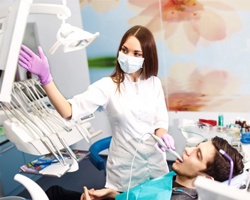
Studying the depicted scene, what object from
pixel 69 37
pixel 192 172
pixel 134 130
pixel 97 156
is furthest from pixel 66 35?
pixel 97 156

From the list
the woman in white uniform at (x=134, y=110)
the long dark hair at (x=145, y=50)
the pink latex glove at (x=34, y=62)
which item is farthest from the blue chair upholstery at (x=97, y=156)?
the pink latex glove at (x=34, y=62)

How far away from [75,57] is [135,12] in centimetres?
90

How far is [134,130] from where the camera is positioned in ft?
5.36

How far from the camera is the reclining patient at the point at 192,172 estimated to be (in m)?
1.32

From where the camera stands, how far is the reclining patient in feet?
4.34

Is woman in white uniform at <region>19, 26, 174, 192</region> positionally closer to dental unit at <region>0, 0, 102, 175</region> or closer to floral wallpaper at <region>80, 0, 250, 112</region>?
dental unit at <region>0, 0, 102, 175</region>

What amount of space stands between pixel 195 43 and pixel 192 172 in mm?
1656

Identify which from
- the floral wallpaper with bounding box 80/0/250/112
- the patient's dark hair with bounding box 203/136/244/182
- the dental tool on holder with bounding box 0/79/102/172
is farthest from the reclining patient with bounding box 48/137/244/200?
the floral wallpaper with bounding box 80/0/250/112

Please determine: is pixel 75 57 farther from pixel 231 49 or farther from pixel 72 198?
pixel 72 198

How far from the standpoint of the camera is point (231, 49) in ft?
8.59

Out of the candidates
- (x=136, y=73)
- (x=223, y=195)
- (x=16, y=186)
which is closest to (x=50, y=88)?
(x=136, y=73)

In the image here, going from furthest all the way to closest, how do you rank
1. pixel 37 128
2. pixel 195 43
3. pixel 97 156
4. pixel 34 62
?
pixel 195 43, pixel 97 156, pixel 37 128, pixel 34 62

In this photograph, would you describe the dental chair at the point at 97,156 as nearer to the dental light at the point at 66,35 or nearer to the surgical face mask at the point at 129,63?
the surgical face mask at the point at 129,63

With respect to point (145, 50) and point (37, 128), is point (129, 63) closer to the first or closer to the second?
point (145, 50)
